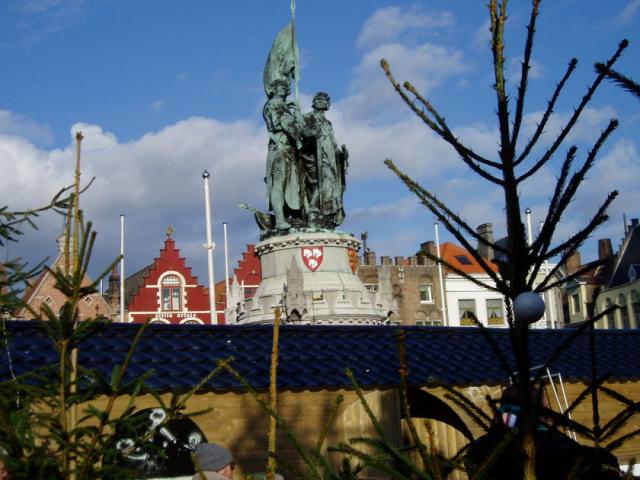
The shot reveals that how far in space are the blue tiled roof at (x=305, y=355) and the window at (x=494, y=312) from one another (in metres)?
41.4

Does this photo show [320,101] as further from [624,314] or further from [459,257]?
[459,257]

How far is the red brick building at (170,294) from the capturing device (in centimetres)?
4847

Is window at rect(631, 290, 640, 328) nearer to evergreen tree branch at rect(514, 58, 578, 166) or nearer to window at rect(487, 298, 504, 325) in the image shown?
window at rect(487, 298, 504, 325)

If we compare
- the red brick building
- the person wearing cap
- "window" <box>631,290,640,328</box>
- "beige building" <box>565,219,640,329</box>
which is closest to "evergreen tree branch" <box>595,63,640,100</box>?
the person wearing cap

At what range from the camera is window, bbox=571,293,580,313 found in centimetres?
5709

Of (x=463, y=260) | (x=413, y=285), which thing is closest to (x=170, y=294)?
(x=413, y=285)

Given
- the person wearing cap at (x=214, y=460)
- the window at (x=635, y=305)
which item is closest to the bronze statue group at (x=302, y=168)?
the person wearing cap at (x=214, y=460)

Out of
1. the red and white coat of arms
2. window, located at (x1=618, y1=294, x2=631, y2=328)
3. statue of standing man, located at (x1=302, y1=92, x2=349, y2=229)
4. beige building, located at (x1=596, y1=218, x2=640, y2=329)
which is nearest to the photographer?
the red and white coat of arms

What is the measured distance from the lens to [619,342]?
14.7 metres

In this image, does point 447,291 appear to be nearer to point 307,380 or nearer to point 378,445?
point 307,380

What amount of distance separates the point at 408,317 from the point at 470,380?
144 feet

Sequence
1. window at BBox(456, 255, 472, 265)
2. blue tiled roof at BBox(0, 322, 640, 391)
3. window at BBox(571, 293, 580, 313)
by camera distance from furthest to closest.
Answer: window at BBox(456, 255, 472, 265) < window at BBox(571, 293, 580, 313) < blue tiled roof at BBox(0, 322, 640, 391)

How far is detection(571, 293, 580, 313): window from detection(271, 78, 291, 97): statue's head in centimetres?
4021

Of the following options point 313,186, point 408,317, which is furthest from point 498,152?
point 408,317
